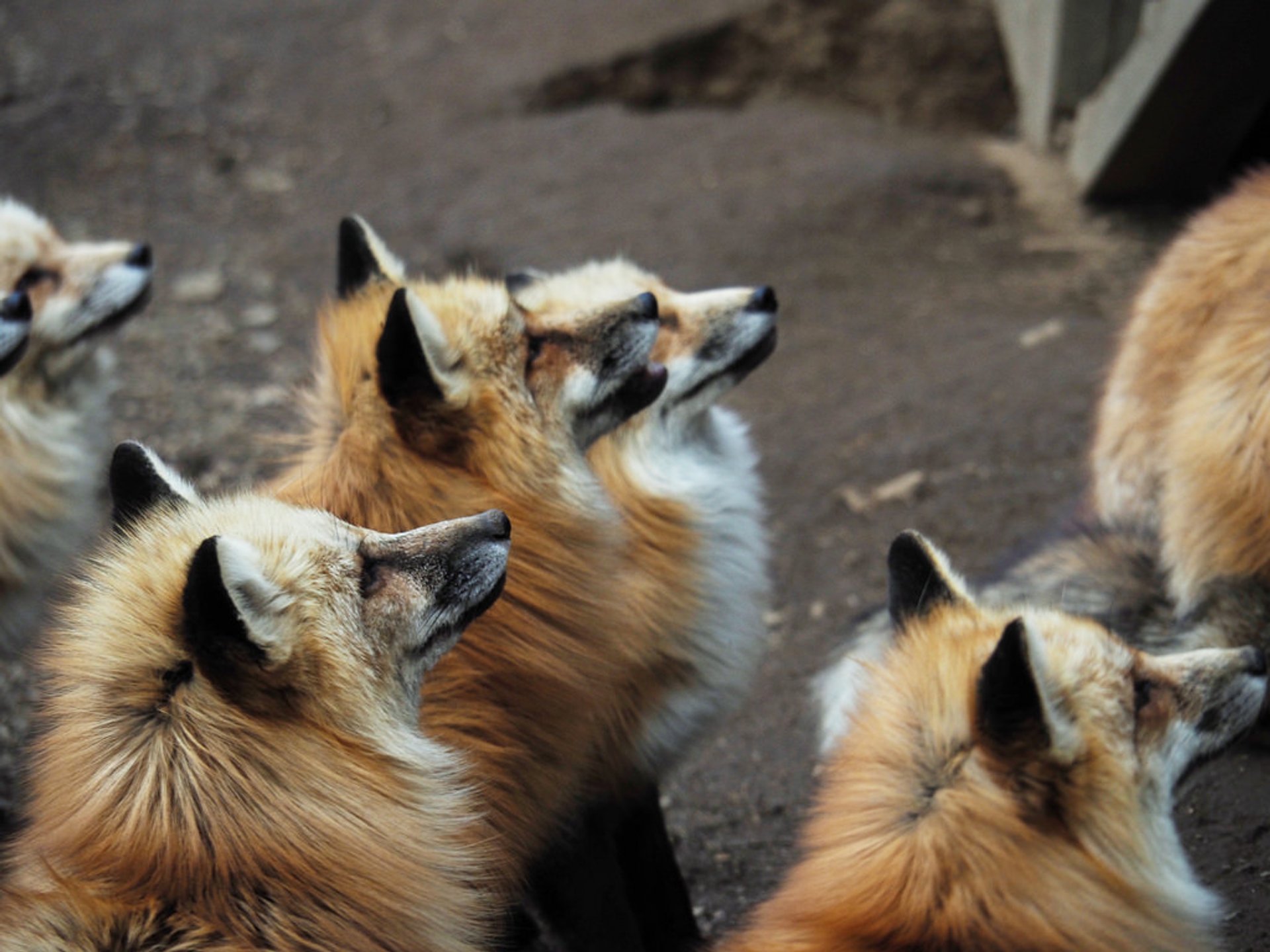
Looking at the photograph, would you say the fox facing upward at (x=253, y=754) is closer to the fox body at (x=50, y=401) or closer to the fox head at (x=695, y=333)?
the fox head at (x=695, y=333)

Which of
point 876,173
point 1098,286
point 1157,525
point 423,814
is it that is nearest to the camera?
point 423,814

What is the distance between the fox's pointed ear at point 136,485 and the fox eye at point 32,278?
2.28 m

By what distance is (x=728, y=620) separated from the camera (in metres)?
3.91

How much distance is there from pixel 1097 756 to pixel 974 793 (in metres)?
0.28

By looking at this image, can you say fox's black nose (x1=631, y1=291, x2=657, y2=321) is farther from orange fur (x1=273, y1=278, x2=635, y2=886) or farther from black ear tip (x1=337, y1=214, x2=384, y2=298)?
black ear tip (x1=337, y1=214, x2=384, y2=298)

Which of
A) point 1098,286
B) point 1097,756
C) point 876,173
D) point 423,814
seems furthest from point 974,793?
point 876,173

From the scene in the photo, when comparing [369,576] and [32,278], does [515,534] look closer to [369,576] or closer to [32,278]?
[369,576]

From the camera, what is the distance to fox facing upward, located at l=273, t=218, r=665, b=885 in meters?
3.11

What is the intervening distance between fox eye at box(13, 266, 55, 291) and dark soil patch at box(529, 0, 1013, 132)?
17.3 ft

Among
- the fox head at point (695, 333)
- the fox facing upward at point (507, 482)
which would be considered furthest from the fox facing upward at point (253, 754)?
the fox head at point (695, 333)

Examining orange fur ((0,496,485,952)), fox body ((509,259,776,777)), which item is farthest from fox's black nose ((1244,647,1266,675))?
orange fur ((0,496,485,952))

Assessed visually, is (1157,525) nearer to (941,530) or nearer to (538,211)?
(941,530)

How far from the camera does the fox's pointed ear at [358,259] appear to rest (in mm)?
3842

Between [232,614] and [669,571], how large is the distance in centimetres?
162
